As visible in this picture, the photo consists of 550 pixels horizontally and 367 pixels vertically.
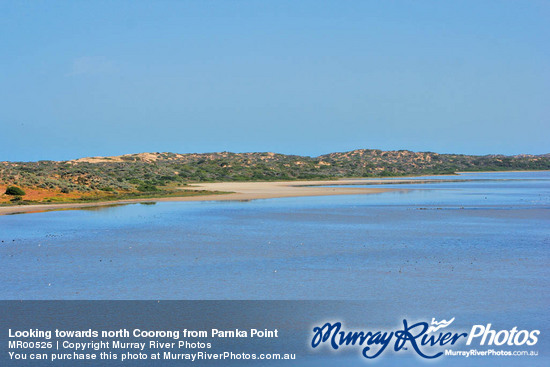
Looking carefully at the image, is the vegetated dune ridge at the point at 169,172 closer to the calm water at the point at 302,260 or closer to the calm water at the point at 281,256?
the calm water at the point at 281,256

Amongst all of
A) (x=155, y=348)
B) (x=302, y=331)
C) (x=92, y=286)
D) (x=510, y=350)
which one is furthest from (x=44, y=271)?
(x=510, y=350)

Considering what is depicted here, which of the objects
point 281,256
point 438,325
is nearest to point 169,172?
point 281,256

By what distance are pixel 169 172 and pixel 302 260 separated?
76.4m

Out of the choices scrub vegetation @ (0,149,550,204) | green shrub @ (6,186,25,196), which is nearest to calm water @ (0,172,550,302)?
green shrub @ (6,186,25,196)

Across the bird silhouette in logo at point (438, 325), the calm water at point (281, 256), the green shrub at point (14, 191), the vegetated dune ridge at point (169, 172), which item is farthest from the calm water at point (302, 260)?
the vegetated dune ridge at point (169, 172)

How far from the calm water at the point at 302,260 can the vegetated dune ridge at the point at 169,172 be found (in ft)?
50.5

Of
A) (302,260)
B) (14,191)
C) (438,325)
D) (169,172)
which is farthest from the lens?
(169,172)

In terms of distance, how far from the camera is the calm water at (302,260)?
14.9 metres

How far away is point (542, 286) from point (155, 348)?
10.3 metres

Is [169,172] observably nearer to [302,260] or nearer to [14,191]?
[14,191]

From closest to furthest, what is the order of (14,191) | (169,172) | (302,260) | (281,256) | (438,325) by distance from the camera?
1. (438,325)
2. (302,260)
3. (281,256)
4. (14,191)
5. (169,172)

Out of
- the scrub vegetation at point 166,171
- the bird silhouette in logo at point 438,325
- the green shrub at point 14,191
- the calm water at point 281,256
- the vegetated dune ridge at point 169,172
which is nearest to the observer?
the bird silhouette in logo at point 438,325

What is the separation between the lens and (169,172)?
311 feet

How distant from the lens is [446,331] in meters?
12.1
